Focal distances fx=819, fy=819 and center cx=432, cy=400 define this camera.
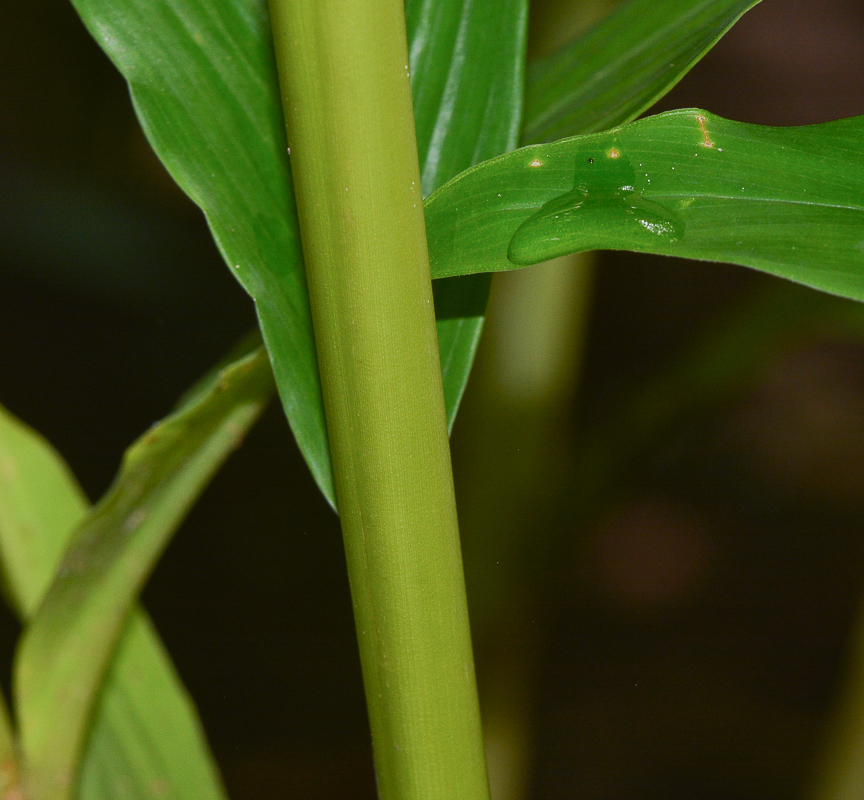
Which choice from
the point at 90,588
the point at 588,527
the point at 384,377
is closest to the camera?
the point at 384,377

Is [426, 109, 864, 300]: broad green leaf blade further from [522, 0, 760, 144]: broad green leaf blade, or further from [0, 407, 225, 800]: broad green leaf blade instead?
[0, 407, 225, 800]: broad green leaf blade

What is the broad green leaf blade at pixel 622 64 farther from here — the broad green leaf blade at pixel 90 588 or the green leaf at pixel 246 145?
the broad green leaf blade at pixel 90 588

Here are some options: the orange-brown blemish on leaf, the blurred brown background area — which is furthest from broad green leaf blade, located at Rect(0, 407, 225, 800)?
the blurred brown background area

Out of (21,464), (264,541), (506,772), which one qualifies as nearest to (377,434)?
(21,464)

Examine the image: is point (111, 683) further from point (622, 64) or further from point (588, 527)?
point (588, 527)

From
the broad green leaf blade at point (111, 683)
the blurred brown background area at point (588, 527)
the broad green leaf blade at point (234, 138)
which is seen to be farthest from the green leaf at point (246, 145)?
the blurred brown background area at point (588, 527)

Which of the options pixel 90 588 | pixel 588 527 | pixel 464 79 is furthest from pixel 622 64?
pixel 588 527
